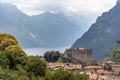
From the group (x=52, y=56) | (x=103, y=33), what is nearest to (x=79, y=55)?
(x=52, y=56)

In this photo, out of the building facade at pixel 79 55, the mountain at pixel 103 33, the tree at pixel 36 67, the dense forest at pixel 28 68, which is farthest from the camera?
the mountain at pixel 103 33

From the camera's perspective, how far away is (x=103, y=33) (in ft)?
563

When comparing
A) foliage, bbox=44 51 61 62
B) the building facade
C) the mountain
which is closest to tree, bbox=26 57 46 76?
foliage, bbox=44 51 61 62

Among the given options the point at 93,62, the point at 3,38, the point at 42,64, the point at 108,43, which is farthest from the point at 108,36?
the point at 42,64

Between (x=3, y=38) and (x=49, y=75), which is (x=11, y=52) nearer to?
(x=49, y=75)

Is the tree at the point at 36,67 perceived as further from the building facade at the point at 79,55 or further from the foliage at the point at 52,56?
the building facade at the point at 79,55

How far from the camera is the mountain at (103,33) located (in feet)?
545

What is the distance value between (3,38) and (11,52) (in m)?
9.44

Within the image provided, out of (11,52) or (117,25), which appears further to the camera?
(117,25)

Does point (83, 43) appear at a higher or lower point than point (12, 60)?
higher

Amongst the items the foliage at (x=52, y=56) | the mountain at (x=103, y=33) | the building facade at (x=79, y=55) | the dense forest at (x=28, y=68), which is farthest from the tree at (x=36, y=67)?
the mountain at (x=103, y=33)

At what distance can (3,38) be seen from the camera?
43.9 m

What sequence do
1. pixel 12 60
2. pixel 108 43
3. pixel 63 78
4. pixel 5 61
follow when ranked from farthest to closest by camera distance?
pixel 108 43 → pixel 12 60 → pixel 5 61 → pixel 63 78

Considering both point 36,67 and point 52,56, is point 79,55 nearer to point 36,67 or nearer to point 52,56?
point 52,56
